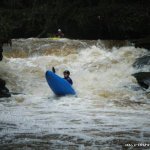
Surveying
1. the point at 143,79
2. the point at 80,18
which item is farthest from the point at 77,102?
the point at 80,18

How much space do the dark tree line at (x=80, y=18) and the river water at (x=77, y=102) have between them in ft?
9.72

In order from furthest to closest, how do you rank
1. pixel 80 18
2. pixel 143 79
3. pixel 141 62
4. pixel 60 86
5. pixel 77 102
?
pixel 80 18 < pixel 141 62 < pixel 143 79 < pixel 60 86 < pixel 77 102

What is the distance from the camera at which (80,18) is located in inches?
931

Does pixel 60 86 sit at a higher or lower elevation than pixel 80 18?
lower

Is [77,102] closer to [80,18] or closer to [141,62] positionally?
[141,62]

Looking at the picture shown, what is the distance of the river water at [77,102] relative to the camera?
6377mm

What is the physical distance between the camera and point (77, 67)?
15.1 metres

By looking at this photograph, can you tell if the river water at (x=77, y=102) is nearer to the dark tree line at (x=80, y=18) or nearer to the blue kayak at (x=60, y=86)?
the blue kayak at (x=60, y=86)

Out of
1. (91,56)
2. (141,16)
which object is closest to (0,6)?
(141,16)

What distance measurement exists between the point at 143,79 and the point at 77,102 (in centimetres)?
287

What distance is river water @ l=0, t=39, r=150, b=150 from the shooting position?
6.38 m

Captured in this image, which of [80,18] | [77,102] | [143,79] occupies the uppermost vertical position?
[80,18]

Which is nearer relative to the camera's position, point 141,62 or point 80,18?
point 141,62

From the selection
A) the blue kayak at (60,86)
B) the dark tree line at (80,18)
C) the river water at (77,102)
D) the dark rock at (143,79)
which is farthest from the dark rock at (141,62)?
the dark tree line at (80,18)
